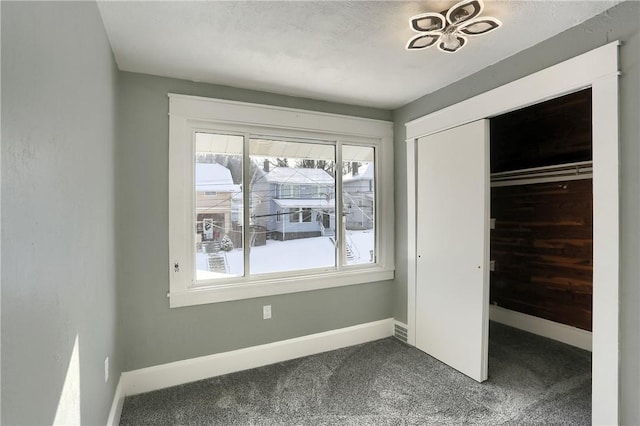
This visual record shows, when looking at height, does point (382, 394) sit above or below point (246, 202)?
below

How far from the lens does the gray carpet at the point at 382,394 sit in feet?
6.93

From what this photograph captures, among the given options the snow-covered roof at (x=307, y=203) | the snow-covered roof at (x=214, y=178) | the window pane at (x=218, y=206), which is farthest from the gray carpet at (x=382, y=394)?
the snow-covered roof at (x=214, y=178)

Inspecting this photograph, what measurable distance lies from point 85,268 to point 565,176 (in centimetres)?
398

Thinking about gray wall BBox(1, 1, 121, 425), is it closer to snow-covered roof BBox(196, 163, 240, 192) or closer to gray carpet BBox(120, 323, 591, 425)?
gray carpet BBox(120, 323, 591, 425)

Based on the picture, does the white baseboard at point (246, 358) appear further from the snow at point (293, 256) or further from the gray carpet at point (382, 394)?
the snow at point (293, 256)

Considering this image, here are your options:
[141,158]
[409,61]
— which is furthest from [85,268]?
[409,61]

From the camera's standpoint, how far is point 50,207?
37.7 inches

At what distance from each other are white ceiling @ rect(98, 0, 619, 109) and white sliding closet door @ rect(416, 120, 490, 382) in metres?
0.59

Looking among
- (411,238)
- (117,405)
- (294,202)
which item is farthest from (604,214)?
(117,405)

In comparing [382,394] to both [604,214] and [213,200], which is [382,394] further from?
[213,200]

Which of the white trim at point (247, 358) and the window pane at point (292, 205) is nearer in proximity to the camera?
the white trim at point (247, 358)

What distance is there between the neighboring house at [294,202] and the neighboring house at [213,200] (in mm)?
227

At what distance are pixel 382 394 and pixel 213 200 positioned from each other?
2023mm

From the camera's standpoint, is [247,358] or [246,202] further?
[246,202]
